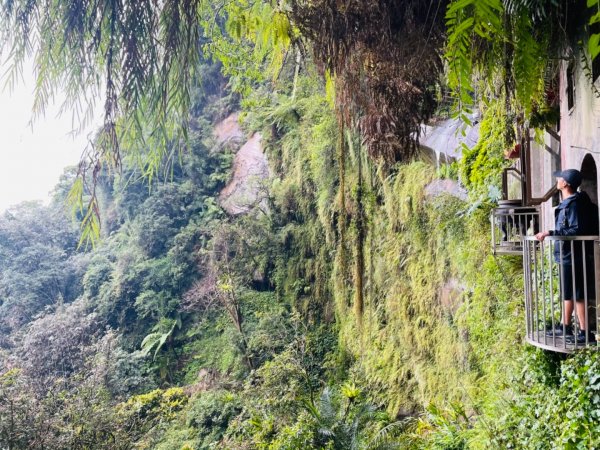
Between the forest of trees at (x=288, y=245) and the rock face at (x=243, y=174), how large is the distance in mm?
202

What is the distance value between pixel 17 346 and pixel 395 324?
879 cm

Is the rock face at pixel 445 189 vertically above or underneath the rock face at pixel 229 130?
underneath

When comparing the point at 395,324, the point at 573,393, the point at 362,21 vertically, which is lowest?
the point at 395,324

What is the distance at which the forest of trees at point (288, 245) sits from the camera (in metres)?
1.30

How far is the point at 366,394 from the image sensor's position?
23.6 ft

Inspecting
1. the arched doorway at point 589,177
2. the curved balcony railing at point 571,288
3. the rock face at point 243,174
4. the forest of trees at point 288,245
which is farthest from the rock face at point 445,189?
the rock face at point 243,174

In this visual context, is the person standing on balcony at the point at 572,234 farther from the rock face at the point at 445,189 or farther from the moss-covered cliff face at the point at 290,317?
the rock face at the point at 445,189

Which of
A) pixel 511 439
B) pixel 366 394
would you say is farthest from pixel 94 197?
pixel 366 394

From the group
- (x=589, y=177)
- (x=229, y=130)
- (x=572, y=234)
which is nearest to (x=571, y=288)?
(x=572, y=234)

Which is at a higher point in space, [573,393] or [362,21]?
[362,21]

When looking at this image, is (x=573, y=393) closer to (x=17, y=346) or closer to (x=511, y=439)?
(x=511, y=439)

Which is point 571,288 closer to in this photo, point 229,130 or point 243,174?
point 243,174

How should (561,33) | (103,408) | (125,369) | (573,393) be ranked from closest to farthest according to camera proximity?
(561,33), (573,393), (103,408), (125,369)

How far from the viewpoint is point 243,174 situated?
12.8m
